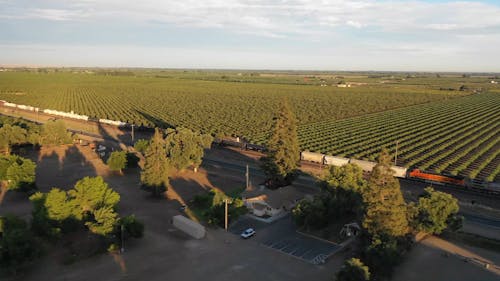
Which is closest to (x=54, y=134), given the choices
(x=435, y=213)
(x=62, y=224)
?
(x=62, y=224)

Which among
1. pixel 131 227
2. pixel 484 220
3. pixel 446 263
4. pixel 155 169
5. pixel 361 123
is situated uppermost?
pixel 155 169

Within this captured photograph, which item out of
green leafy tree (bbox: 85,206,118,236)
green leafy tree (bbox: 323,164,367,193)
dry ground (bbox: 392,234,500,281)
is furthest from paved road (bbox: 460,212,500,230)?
green leafy tree (bbox: 85,206,118,236)

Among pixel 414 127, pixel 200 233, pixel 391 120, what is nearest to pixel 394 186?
pixel 200 233

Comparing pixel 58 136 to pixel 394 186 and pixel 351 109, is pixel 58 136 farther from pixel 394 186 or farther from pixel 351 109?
pixel 351 109

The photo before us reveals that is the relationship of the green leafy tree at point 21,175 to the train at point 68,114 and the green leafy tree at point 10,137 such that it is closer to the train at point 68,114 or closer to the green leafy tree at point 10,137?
the green leafy tree at point 10,137

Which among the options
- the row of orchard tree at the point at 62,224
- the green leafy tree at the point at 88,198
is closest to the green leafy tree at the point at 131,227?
the row of orchard tree at the point at 62,224

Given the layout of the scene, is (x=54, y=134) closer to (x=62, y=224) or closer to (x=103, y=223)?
(x=62, y=224)
